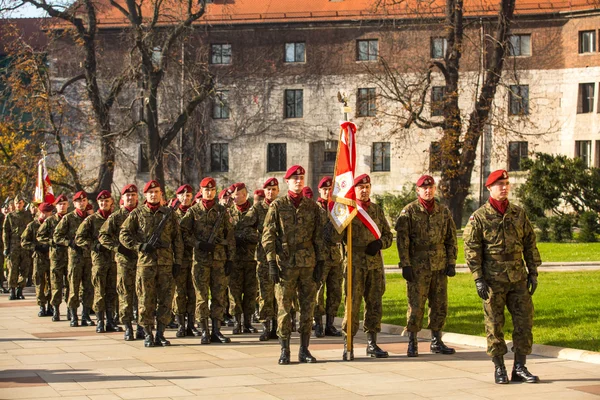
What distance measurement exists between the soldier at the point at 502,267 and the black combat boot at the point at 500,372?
11 millimetres

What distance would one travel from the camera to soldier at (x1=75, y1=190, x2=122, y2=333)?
16266 millimetres

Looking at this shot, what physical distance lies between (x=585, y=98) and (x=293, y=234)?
46.6 meters

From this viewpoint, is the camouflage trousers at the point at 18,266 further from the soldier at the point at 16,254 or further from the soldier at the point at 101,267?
the soldier at the point at 101,267

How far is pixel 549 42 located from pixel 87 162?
90.1ft

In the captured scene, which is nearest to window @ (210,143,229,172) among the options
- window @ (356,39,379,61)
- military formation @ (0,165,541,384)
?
window @ (356,39,379,61)

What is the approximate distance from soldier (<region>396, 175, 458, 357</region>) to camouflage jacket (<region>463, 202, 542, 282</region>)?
1.70 metres

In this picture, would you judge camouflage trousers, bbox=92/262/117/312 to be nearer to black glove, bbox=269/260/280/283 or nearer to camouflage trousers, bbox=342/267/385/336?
black glove, bbox=269/260/280/283

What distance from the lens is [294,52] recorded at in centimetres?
5875

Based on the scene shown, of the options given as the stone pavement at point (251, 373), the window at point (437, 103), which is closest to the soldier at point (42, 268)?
the stone pavement at point (251, 373)

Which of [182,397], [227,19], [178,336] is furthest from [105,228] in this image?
[227,19]

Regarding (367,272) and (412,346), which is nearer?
(412,346)

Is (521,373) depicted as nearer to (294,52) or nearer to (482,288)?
(482,288)

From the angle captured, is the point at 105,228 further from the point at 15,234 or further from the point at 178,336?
the point at 15,234

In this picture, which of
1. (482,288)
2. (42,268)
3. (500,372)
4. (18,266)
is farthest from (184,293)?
(18,266)
